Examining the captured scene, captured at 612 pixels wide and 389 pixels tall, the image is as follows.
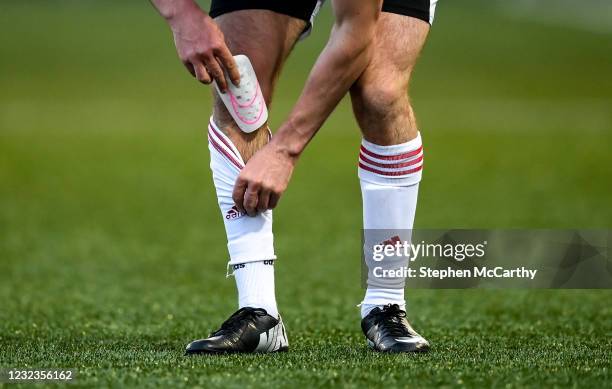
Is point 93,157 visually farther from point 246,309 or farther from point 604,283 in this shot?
point 246,309

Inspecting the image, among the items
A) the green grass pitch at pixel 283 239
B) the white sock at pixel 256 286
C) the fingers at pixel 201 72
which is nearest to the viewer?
the green grass pitch at pixel 283 239

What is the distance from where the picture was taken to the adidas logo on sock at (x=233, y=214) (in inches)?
98.3

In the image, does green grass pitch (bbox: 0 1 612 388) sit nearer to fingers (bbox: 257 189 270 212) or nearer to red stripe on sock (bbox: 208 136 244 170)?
fingers (bbox: 257 189 270 212)

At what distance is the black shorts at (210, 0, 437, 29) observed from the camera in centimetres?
249

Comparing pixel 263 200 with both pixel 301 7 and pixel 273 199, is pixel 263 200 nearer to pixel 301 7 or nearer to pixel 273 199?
pixel 273 199

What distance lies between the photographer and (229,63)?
239cm

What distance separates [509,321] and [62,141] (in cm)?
865

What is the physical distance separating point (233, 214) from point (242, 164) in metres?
→ 0.12

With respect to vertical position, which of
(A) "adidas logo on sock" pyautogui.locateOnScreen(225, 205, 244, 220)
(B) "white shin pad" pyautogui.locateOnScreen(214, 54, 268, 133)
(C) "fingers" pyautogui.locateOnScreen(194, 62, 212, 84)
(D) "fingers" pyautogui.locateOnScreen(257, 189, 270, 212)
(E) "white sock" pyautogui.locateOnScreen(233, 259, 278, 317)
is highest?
(C) "fingers" pyautogui.locateOnScreen(194, 62, 212, 84)

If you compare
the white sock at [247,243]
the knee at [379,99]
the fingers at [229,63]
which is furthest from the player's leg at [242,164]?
the knee at [379,99]

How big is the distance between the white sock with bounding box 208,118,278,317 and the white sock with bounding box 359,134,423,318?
26cm

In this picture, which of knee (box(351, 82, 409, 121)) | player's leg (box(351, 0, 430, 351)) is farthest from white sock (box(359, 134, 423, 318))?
knee (box(351, 82, 409, 121))

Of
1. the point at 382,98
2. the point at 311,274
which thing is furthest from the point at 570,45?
the point at 382,98

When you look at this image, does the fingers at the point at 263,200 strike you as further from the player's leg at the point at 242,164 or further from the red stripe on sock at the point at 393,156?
the red stripe on sock at the point at 393,156
